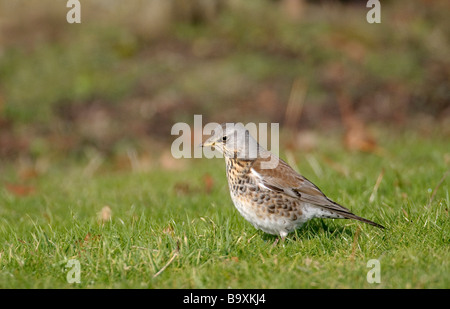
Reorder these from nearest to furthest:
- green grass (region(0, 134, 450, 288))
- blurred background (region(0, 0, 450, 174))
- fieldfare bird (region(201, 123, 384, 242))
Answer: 1. green grass (region(0, 134, 450, 288))
2. fieldfare bird (region(201, 123, 384, 242))
3. blurred background (region(0, 0, 450, 174))

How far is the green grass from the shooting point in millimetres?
4203

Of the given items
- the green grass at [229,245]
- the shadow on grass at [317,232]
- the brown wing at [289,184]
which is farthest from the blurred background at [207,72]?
the brown wing at [289,184]

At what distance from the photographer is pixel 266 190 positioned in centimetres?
515

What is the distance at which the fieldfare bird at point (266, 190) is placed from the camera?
5027mm

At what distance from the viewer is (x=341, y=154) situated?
9250 mm

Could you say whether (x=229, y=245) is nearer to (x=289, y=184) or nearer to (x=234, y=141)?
(x=289, y=184)

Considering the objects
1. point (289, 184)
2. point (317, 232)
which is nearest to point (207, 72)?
point (289, 184)

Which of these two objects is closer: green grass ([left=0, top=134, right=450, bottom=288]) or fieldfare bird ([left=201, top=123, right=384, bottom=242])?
green grass ([left=0, top=134, right=450, bottom=288])

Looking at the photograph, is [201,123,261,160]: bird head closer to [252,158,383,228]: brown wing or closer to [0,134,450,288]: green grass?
[252,158,383,228]: brown wing

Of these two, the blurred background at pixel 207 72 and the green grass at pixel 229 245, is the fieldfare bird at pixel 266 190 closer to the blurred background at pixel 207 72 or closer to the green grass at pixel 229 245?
the green grass at pixel 229 245

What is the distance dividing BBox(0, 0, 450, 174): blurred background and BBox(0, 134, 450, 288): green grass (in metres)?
3.74

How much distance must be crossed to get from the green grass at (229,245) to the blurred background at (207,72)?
12.3ft

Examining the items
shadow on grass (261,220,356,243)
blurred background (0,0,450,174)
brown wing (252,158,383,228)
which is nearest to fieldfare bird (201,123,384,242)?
brown wing (252,158,383,228)
